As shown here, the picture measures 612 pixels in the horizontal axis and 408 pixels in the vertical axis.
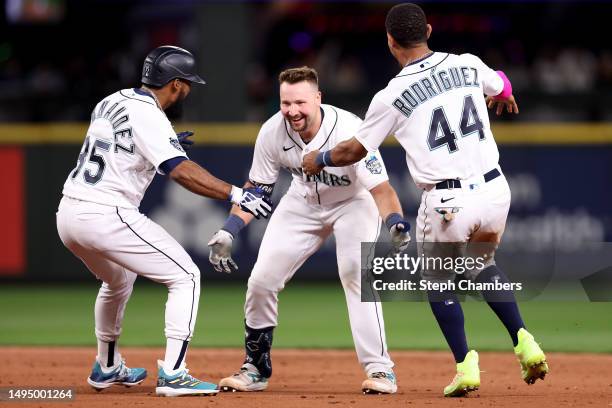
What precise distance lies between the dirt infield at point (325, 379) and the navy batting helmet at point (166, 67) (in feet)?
5.96

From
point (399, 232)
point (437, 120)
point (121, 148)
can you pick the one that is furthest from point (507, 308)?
point (121, 148)

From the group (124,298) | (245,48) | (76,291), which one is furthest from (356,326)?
(245,48)

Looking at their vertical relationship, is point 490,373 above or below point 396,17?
below

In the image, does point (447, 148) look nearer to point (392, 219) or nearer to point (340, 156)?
point (392, 219)

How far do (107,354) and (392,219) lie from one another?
1.97 meters

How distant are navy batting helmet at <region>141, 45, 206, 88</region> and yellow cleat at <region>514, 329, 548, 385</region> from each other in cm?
240

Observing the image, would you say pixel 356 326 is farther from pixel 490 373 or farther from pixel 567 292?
pixel 567 292

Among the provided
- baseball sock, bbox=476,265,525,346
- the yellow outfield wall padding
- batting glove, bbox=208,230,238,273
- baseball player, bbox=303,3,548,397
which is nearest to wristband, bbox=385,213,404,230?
→ baseball player, bbox=303,3,548,397

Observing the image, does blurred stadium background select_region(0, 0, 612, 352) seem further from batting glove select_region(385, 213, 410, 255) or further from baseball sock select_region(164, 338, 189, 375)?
batting glove select_region(385, 213, 410, 255)

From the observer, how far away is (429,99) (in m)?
6.25

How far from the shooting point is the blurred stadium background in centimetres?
1131

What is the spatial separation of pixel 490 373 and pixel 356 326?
152cm

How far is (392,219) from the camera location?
639cm

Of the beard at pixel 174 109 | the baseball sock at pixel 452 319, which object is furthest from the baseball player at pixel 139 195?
the baseball sock at pixel 452 319
